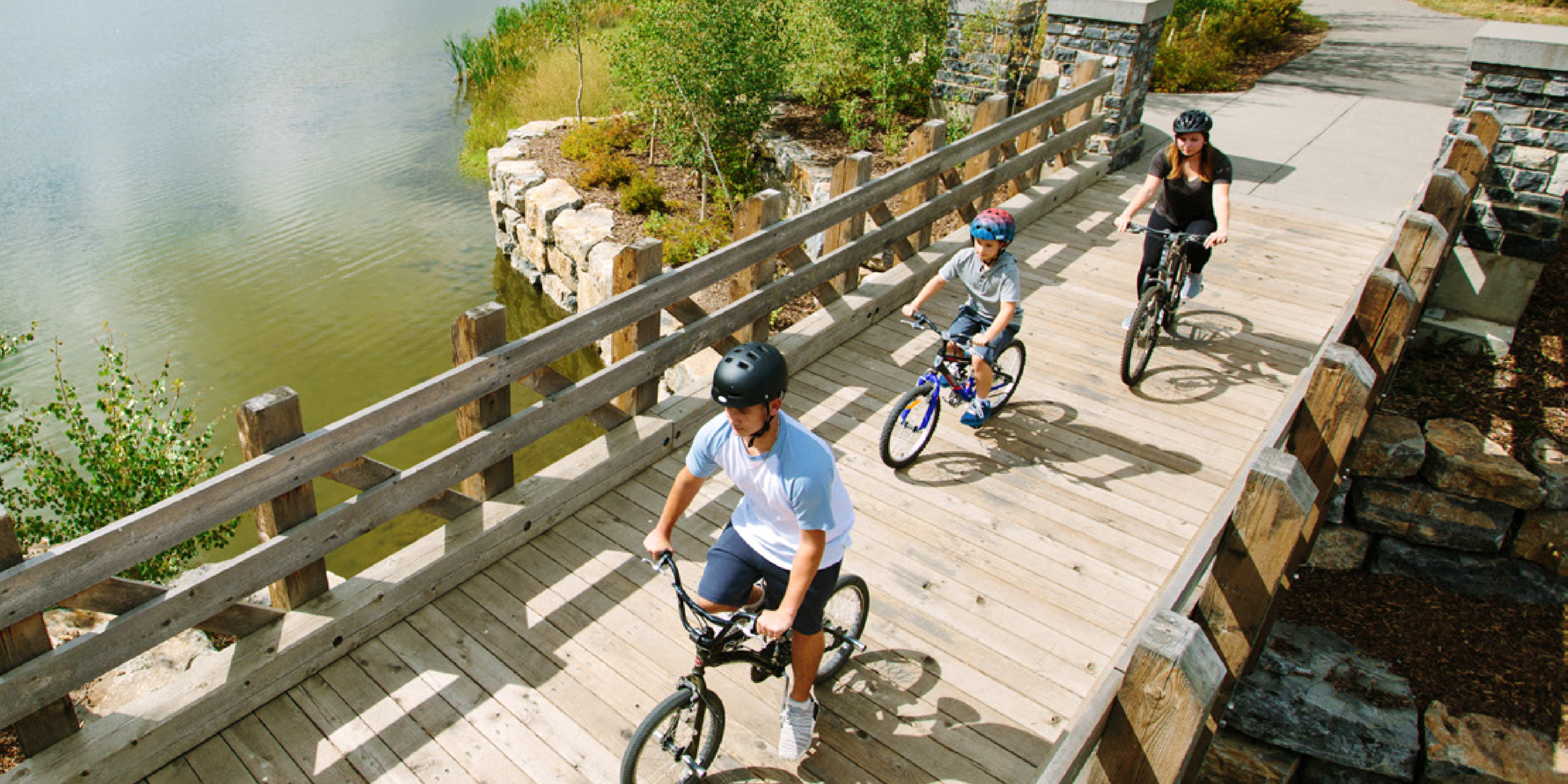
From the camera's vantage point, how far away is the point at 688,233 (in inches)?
476

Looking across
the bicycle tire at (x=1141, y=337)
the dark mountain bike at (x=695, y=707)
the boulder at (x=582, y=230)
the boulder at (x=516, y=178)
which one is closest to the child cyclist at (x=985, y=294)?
the bicycle tire at (x=1141, y=337)

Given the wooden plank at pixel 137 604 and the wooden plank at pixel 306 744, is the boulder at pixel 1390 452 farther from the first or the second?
the wooden plank at pixel 137 604

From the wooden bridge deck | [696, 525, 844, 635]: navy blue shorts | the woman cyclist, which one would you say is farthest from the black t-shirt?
[696, 525, 844, 635]: navy blue shorts

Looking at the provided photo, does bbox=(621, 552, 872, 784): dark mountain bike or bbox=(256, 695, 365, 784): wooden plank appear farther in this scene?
bbox=(256, 695, 365, 784): wooden plank

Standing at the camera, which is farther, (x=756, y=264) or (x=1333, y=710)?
(x=756, y=264)

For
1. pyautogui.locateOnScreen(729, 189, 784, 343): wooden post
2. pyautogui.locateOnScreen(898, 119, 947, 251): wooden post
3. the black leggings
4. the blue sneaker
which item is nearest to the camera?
the blue sneaker

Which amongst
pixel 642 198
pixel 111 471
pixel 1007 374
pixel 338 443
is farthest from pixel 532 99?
pixel 338 443

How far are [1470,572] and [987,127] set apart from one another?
5275mm

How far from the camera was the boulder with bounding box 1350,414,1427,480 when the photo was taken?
7.46 m

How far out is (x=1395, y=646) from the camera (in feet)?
23.5

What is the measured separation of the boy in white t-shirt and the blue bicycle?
212cm

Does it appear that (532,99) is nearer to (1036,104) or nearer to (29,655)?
(1036,104)

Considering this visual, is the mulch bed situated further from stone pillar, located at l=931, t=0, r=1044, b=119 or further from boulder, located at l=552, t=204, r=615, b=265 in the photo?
boulder, located at l=552, t=204, r=615, b=265

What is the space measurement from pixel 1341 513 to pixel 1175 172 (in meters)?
3.08
